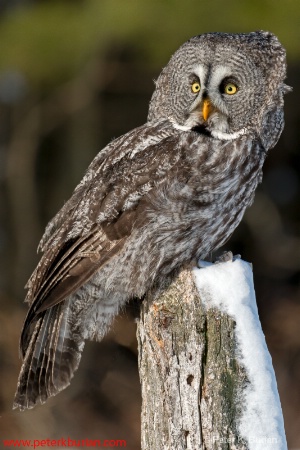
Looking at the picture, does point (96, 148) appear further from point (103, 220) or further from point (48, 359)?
point (103, 220)

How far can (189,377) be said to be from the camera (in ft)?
10.6

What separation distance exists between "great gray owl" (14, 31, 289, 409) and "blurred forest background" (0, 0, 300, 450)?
154 inches

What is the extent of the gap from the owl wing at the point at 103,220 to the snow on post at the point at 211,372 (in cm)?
56

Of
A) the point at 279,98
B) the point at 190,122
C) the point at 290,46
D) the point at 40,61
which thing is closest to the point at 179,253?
the point at 190,122

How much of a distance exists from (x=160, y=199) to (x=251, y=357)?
0.97 metres

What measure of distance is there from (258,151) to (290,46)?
5426 millimetres

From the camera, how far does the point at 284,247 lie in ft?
34.9

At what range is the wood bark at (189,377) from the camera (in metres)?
3.13

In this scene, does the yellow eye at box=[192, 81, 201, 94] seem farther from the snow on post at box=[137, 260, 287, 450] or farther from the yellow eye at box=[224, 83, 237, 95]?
the snow on post at box=[137, 260, 287, 450]

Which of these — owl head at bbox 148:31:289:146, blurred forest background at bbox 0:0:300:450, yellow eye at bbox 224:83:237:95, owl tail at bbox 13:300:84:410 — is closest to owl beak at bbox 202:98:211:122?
owl head at bbox 148:31:289:146

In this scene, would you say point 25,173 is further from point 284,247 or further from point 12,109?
point 284,247

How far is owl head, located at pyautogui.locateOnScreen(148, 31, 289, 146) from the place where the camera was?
418 cm

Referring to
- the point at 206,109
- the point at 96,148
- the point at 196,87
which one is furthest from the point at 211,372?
the point at 96,148

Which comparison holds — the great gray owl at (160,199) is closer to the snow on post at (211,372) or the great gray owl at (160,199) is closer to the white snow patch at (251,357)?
the snow on post at (211,372)
